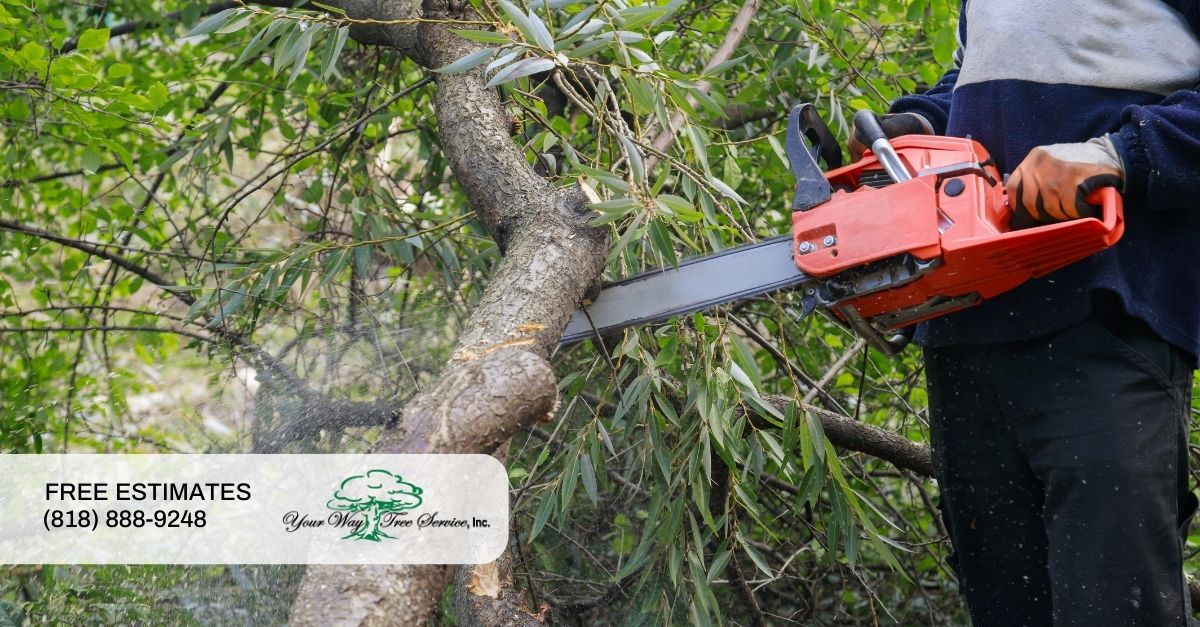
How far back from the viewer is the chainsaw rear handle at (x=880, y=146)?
1.69 m

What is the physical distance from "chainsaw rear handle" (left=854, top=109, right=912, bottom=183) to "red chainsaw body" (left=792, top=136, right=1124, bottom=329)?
2 cm

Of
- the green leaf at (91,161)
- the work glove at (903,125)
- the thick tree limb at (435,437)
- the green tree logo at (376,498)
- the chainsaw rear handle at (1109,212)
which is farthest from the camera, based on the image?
the green leaf at (91,161)

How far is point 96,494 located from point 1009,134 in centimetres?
225

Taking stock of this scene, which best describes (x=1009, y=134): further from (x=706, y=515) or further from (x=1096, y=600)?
(x=706, y=515)

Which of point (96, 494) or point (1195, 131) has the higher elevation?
point (1195, 131)

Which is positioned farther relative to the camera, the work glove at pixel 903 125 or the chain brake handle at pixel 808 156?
the work glove at pixel 903 125

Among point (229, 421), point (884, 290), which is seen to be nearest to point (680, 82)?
point (884, 290)

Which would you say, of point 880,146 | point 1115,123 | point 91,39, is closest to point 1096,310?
point 1115,123

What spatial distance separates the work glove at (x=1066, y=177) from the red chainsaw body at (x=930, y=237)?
31 millimetres

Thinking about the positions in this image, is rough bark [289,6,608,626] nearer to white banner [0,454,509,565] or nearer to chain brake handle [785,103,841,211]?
white banner [0,454,509,565]

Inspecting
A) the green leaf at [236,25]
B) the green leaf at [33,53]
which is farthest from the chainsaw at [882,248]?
the green leaf at [33,53]

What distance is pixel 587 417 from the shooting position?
258cm

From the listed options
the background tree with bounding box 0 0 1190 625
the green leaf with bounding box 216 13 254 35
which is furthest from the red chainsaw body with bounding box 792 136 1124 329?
the green leaf with bounding box 216 13 254 35

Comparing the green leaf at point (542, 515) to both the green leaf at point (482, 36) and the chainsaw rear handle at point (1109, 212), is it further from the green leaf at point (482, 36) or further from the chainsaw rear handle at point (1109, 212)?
the chainsaw rear handle at point (1109, 212)
